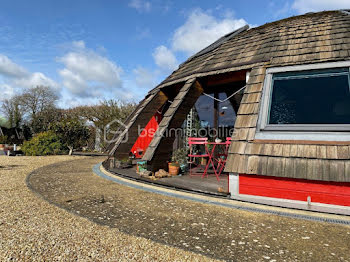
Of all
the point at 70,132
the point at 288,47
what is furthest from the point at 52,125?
the point at 288,47

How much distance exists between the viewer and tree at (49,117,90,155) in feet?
49.7

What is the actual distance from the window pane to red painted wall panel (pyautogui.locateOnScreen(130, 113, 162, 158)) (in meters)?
7.76

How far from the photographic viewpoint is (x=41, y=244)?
2.70m

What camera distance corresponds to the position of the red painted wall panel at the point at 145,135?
12159mm

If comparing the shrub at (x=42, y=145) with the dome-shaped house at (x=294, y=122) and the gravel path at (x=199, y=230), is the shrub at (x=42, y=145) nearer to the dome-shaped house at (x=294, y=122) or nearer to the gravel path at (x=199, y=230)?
the dome-shaped house at (x=294, y=122)

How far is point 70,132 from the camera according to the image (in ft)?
50.3

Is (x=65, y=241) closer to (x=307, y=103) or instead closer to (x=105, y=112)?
(x=307, y=103)

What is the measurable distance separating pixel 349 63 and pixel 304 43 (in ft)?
4.99

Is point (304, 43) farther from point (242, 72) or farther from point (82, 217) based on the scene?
point (82, 217)

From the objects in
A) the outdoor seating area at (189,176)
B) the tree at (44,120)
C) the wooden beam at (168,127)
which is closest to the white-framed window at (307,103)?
the outdoor seating area at (189,176)

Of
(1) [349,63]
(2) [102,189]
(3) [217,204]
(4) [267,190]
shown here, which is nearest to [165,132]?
(2) [102,189]

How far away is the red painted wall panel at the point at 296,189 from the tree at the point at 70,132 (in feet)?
45.8

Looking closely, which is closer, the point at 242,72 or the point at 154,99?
the point at 242,72

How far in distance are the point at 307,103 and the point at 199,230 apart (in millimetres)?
3947
